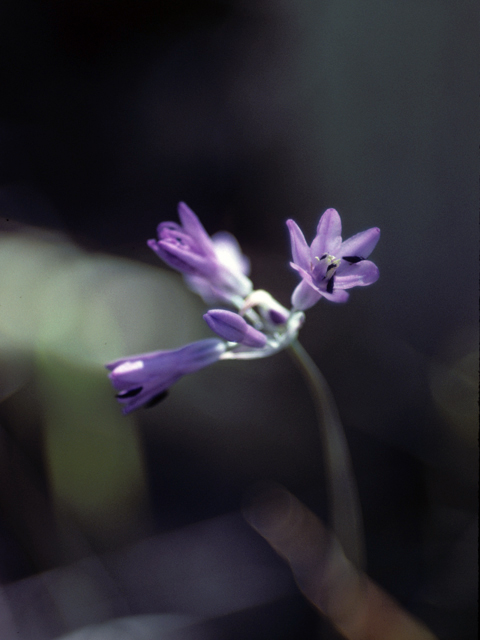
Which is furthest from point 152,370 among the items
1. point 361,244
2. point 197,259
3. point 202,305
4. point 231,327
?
point 202,305

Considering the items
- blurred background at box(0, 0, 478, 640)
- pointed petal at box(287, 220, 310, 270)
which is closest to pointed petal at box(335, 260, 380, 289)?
pointed petal at box(287, 220, 310, 270)

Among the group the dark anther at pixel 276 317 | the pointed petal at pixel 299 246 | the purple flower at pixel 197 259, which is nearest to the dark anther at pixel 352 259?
the pointed petal at pixel 299 246

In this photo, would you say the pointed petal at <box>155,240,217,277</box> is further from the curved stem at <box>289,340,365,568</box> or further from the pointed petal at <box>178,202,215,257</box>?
the curved stem at <box>289,340,365,568</box>

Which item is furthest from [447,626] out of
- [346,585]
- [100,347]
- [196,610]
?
[100,347]

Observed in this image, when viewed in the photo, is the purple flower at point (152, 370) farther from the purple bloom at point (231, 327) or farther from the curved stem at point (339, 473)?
the curved stem at point (339, 473)

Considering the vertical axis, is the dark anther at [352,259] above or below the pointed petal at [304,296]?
above

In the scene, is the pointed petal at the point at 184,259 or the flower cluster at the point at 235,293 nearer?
the flower cluster at the point at 235,293

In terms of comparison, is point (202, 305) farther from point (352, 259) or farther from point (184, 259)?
point (352, 259)
